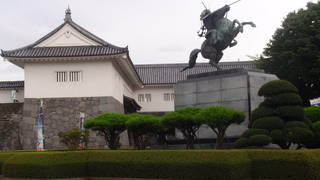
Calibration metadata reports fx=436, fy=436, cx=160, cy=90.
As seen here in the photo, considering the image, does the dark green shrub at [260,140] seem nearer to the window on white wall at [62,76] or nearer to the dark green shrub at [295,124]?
the dark green shrub at [295,124]

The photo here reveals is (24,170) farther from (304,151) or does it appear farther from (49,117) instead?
(49,117)

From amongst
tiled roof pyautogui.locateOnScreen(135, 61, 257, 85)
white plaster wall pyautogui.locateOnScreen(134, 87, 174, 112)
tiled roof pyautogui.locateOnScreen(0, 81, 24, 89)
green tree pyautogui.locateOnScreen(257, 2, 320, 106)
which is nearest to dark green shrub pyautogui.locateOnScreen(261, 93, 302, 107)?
green tree pyautogui.locateOnScreen(257, 2, 320, 106)

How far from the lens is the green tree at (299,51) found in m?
29.9

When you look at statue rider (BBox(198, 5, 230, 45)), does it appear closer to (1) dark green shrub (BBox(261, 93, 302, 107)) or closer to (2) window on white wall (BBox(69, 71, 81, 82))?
(1) dark green shrub (BBox(261, 93, 302, 107))

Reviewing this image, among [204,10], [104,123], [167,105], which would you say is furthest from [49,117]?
[167,105]

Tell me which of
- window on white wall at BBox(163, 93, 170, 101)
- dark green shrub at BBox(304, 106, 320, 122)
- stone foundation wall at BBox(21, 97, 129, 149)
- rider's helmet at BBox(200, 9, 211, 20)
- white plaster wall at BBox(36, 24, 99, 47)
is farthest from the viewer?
window on white wall at BBox(163, 93, 170, 101)

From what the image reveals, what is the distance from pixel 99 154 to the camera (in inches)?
505

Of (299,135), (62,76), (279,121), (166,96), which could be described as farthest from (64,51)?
(299,135)

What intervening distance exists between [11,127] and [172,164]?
721 inches

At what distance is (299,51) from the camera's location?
30.0m

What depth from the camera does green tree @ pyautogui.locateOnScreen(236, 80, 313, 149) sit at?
Result: 41.2 ft

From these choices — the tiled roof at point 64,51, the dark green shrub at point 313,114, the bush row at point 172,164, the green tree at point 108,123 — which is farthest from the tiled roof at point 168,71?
the bush row at point 172,164

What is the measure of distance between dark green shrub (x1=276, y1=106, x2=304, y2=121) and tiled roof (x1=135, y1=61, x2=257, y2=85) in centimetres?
2891

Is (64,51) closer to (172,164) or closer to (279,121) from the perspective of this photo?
(172,164)
